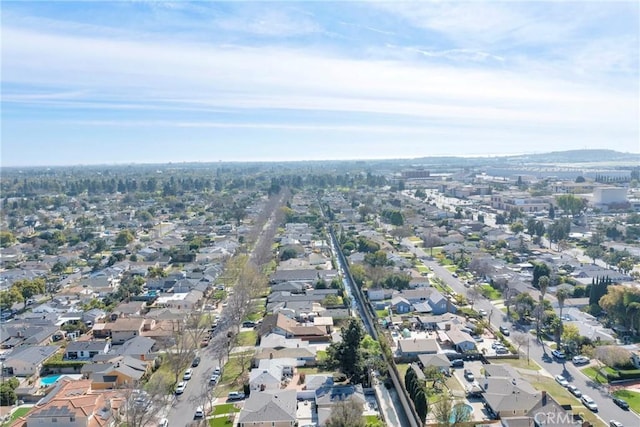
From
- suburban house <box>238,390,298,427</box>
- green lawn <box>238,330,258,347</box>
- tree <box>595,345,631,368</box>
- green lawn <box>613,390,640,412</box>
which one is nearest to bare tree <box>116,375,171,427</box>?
suburban house <box>238,390,298,427</box>

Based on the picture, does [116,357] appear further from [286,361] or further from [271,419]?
[271,419]

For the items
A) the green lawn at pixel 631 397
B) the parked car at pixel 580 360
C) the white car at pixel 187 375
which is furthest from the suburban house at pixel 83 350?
the green lawn at pixel 631 397

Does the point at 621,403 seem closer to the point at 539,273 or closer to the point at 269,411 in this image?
the point at 269,411

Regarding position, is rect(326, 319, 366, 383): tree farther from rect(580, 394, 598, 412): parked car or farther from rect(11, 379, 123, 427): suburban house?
rect(11, 379, 123, 427): suburban house

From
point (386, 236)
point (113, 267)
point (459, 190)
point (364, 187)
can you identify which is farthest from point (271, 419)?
point (364, 187)

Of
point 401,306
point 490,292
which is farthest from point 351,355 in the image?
point 490,292

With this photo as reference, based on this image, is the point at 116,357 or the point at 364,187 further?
the point at 364,187
